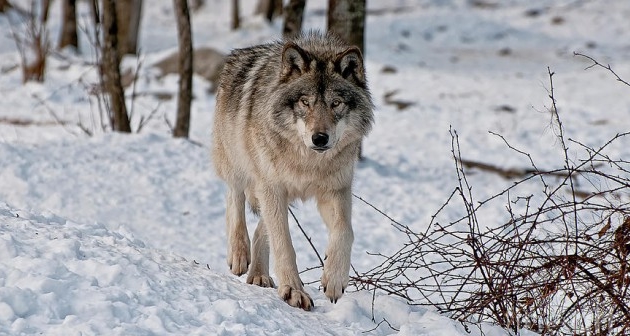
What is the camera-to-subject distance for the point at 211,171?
392 inches

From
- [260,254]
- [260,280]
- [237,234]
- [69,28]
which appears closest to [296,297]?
[260,280]

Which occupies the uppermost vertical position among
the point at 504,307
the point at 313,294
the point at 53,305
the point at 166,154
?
the point at 53,305

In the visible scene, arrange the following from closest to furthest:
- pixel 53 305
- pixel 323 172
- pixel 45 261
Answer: pixel 53 305 → pixel 45 261 → pixel 323 172

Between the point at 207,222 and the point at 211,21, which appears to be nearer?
the point at 207,222

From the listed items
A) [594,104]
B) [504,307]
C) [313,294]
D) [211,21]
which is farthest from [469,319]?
[211,21]

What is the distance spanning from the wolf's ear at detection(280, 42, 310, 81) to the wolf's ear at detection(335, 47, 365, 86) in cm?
22

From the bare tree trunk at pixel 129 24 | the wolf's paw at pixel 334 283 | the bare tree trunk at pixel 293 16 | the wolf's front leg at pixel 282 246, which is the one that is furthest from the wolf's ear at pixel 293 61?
the bare tree trunk at pixel 129 24

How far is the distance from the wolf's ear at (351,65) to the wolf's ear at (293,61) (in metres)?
0.22

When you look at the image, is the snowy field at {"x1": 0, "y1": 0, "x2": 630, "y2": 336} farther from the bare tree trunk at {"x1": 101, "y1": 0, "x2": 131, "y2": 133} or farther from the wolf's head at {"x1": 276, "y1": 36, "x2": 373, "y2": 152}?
the wolf's head at {"x1": 276, "y1": 36, "x2": 373, "y2": 152}

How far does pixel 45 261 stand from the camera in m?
4.29

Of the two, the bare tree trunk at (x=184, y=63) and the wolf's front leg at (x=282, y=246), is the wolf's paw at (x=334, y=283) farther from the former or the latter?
the bare tree trunk at (x=184, y=63)

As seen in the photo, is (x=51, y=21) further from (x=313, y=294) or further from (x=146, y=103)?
(x=313, y=294)

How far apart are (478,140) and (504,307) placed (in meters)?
7.97

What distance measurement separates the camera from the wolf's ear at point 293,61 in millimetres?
5281
